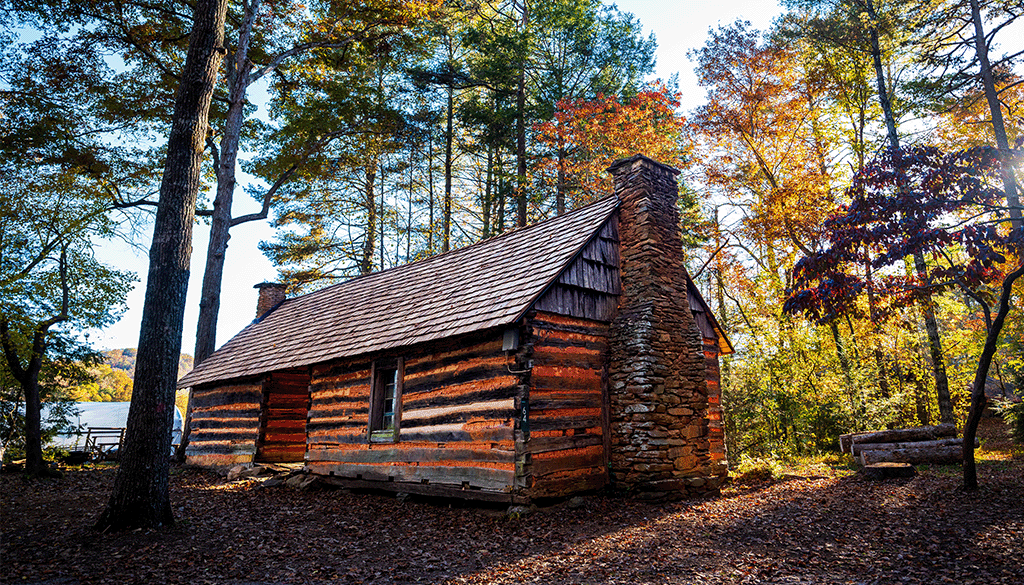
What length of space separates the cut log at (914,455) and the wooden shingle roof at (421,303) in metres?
7.63

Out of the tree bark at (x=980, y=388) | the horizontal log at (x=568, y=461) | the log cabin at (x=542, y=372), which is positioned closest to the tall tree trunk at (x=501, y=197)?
the log cabin at (x=542, y=372)

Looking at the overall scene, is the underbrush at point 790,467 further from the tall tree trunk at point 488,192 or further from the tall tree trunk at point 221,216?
the tall tree trunk at point 221,216

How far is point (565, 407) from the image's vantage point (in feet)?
30.6

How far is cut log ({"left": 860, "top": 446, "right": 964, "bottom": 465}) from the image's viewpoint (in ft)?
37.6

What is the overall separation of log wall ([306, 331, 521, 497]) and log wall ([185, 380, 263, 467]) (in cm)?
348

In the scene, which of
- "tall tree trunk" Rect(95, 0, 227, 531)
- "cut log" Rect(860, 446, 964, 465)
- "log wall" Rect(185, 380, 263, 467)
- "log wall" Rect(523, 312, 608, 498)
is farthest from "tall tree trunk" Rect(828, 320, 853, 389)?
"log wall" Rect(185, 380, 263, 467)

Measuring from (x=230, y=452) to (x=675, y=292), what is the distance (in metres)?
12.5

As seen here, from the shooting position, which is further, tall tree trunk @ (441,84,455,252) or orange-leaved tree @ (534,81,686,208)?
tall tree trunk @ (441,84,455,252)

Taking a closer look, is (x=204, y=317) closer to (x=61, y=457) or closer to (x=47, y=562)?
(x=61, y=457)

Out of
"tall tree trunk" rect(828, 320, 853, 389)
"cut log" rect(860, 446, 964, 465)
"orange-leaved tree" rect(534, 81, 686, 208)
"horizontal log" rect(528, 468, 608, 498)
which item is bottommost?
"horizontal log" rect(528, 468, 608, 498)

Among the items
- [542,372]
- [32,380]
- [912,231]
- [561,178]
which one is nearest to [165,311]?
[542,372]

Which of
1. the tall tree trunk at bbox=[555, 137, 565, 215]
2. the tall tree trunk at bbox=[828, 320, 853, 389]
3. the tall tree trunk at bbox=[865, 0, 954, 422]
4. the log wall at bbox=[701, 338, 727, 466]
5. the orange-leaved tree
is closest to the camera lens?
the log wall at bbox=[701, 338, 727, 466]

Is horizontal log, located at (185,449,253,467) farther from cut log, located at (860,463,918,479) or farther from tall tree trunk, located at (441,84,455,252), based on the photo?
cut log, located at (860,463,918,479)

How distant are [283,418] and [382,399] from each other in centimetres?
508
